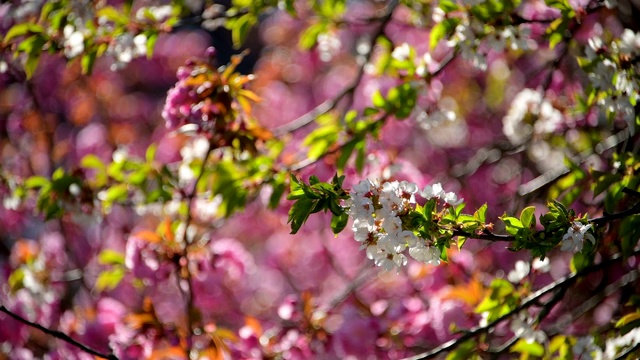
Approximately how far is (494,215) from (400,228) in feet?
6.96

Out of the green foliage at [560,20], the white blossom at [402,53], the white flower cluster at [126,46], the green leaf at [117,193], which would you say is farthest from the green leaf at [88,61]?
the green foliage at [560,20]

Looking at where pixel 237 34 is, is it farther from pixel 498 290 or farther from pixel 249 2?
pixel 498 290

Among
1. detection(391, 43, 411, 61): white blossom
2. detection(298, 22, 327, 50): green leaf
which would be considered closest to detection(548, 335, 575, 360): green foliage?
detection(391, 43, 411, 61): white blossom

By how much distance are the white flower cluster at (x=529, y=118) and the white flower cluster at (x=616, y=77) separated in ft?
3.22

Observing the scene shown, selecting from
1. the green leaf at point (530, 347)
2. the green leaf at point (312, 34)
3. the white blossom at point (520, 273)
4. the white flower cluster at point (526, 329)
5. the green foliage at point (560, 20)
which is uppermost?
the green foliage at point (560, 20)

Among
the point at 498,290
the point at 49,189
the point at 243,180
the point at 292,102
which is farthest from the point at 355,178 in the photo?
the point at 292,102

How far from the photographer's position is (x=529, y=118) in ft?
8.48

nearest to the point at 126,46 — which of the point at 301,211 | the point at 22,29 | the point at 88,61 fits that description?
the point at 88,61

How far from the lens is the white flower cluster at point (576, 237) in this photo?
1.19m

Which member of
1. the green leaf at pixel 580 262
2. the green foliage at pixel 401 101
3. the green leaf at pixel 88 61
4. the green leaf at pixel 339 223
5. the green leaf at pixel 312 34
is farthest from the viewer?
the green leaf at pixel 312 34

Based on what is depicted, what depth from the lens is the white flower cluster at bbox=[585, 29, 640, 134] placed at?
1548 mm

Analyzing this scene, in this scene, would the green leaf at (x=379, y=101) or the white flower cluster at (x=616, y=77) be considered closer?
the white flower cluster at (x=616, y=77)

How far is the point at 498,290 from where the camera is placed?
1.73 meters

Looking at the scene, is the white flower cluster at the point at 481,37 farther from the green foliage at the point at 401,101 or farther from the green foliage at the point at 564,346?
the green foliage at the point at 564,346
